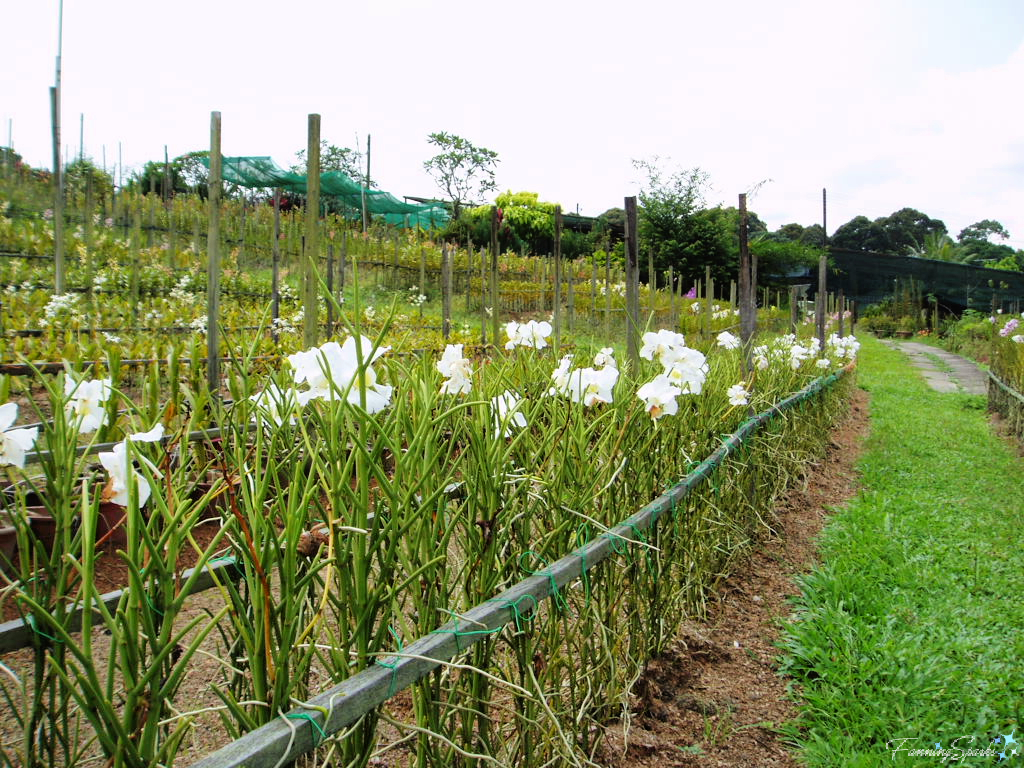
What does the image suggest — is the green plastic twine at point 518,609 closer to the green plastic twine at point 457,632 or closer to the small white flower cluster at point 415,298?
the green plastic twine at point 457,632

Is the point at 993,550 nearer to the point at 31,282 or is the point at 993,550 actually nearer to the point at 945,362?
the point at 31,282

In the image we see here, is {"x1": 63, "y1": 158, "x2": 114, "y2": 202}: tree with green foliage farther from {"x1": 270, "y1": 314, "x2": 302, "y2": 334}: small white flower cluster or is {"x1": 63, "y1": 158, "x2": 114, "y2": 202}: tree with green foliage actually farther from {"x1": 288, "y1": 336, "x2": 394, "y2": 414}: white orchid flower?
{"x1": 288, "y1": 336, "x2": 394, "y2": 414}: white orchid flower

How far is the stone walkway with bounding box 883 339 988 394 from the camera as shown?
39.2ft

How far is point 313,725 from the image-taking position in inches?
35.9

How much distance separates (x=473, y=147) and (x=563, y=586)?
Result: 2480cm

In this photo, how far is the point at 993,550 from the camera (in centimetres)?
366

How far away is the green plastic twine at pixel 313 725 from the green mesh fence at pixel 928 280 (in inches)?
939

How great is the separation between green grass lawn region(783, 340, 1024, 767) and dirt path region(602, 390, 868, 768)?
85mm

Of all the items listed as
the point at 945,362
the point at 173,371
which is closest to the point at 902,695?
the point at 173,371

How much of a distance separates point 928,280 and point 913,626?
24893mm

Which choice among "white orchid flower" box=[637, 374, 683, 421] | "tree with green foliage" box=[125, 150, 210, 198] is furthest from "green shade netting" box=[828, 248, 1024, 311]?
"white orchid flower" box=[637, 374, 683, 421]

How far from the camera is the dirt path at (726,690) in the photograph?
1913mm

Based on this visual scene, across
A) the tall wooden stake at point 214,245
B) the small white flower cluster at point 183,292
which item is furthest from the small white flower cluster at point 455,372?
the small white flower cluster at point 183,292

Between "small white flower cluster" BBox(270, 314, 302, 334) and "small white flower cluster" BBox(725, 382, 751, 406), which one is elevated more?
"small white flower cluster" BBox(270, 314, 302, 334)
